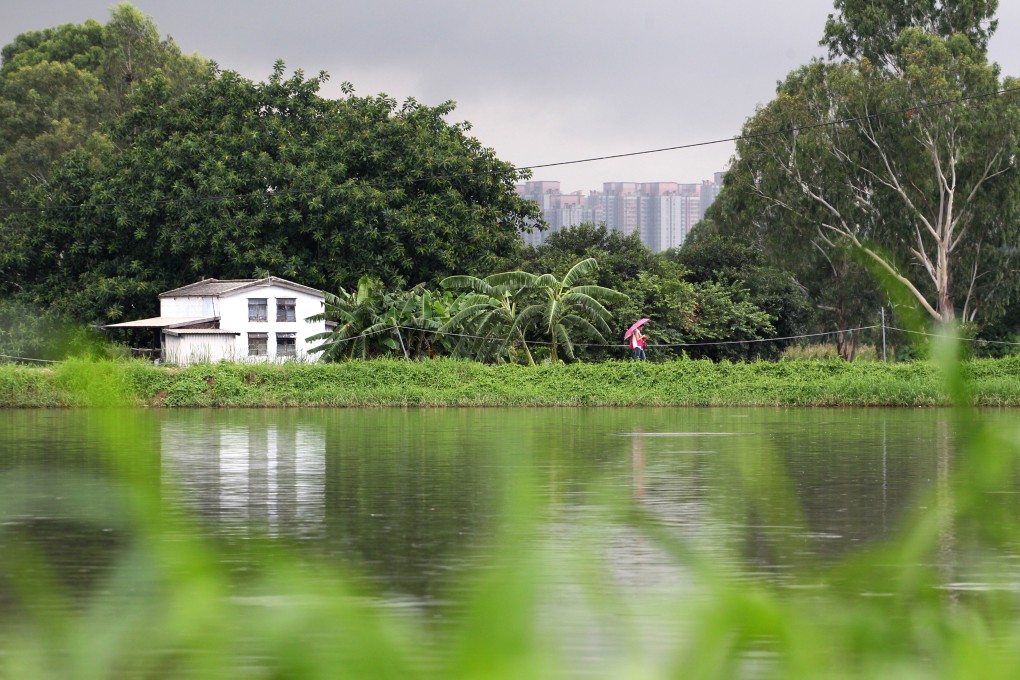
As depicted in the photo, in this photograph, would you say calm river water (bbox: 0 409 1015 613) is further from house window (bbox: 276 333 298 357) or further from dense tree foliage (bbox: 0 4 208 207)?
dense tree foliage (bbox: 0 4 208 207)

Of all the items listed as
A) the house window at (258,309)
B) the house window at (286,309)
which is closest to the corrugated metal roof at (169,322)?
the house window at (258,309)

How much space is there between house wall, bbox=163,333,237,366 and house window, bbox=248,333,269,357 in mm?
507

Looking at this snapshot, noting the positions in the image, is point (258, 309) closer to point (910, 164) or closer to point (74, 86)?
point (910, 164)

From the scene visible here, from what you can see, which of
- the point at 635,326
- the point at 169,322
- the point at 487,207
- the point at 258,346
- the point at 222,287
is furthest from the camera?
the point at 487,207

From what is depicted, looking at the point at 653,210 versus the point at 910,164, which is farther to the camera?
the point at 653,210

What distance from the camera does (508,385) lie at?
108 ft

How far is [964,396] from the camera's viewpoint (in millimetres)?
1127

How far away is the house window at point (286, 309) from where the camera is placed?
4125 cm

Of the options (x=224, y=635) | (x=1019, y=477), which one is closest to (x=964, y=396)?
(x=224, y=635)

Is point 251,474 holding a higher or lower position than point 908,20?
lower

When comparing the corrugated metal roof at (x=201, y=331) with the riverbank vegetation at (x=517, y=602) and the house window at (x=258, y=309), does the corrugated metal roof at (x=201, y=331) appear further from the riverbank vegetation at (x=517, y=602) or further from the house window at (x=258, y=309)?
the riverbank vegetation at (x=517, y=602)

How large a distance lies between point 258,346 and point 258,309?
1659 millimetres

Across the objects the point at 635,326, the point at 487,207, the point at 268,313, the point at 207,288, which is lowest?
the point at 635,326

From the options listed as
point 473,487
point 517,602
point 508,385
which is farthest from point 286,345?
point 517,602
